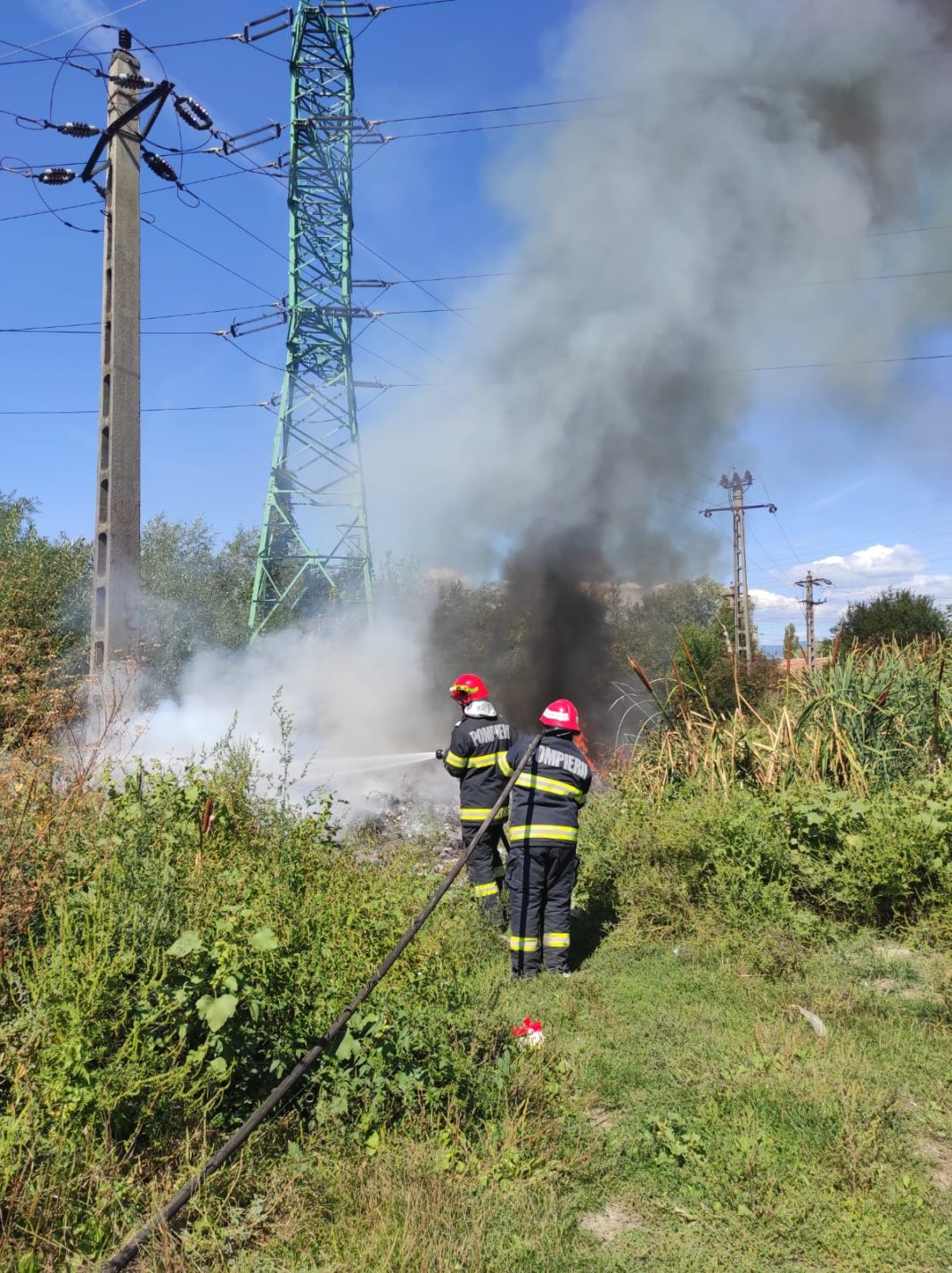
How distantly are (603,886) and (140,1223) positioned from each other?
489cm

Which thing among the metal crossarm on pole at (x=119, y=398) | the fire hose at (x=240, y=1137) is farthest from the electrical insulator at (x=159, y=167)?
the fire hose at (x=240, y=1137)

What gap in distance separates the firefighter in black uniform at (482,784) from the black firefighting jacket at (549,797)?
73 cm

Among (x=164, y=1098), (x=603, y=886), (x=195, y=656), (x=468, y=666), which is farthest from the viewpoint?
(x=468, y=666)

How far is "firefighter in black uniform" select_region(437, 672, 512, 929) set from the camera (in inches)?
259

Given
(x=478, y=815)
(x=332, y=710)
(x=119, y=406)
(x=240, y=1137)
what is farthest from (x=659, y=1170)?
(x=332, y=710)

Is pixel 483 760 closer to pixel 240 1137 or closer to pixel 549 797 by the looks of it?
pixel 549 797

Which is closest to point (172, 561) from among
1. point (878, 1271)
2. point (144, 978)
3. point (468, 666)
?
point (468, 666)

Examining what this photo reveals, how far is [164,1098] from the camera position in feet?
9.57

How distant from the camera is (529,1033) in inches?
163

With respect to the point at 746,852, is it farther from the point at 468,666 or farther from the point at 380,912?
the point at 468,666

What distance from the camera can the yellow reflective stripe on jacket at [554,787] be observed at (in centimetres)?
571

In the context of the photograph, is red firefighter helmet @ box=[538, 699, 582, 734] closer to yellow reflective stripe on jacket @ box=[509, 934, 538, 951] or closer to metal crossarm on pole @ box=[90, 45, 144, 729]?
yellow reflective stripe on jacket @ box=[509, 934, 538, 951]

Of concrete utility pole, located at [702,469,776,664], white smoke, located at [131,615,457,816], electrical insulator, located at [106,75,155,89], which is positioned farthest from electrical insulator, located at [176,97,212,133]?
concrete utility pole, located at [702,469,776,664]

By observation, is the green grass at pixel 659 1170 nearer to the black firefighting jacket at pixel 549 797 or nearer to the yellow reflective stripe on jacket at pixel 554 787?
the black firefighting jacket at pixel 549 797
